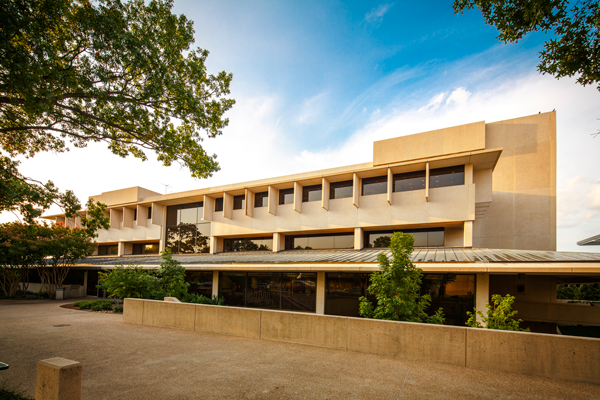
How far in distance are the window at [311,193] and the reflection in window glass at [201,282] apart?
314 inches

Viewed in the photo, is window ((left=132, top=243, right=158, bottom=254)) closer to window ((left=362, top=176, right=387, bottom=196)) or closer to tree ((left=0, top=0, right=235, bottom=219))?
tree ((left=0, top=0, right=235, bottom=219))

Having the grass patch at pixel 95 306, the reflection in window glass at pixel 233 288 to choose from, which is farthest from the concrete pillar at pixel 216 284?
the grass patch at pixel 95 306

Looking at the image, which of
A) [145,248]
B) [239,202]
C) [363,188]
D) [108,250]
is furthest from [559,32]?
[108,250]

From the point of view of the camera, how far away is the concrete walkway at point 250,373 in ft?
19.0

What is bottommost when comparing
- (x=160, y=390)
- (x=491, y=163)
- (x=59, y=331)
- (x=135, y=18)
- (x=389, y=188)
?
(x=59, y=331)

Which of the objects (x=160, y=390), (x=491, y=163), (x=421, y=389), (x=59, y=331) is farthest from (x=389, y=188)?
(x=59, y=331)

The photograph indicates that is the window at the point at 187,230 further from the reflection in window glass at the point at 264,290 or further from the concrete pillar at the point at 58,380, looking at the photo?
the concrete pillar at the point at 58,380

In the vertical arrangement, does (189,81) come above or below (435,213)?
above

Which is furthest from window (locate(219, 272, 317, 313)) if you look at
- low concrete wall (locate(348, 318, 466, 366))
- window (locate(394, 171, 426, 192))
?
low concrete wall (locate(348, 318, 466, 366))

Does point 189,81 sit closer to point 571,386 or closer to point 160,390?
point 160,390

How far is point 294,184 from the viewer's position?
2056 cm

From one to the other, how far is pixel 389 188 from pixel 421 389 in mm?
12722

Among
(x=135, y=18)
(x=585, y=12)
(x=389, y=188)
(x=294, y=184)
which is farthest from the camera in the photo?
(x=294, y=184)

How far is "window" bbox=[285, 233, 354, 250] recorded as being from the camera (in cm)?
1991
